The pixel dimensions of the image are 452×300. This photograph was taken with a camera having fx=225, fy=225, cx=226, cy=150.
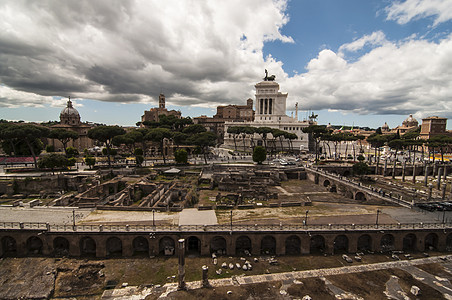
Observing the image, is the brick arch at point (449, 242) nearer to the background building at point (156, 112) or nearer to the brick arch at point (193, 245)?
the brick arch at point (193, 245)

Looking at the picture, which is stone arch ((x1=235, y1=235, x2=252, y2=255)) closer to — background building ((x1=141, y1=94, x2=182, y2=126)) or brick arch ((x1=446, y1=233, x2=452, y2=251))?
brick arch ((x1=446, y1=233, x2=452, y2=251))

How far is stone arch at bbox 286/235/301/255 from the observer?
24.9 meters

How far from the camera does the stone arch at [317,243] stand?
83.0ft

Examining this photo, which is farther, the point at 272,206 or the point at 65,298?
the point at 272,206

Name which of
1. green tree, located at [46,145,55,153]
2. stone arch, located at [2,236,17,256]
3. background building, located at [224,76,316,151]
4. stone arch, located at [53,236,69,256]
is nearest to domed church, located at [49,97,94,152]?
green tree, located at [46,145,55,153]

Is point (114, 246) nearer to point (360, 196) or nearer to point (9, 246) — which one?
point (9, 246)

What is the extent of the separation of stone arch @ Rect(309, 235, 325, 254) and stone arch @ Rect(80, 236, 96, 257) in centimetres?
2373

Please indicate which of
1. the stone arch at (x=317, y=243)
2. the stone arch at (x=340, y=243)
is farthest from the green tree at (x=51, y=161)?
the stone arch at (x=340, y=243)

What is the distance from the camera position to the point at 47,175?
1759 inches

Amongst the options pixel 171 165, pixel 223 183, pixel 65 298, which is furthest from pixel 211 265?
pixel 171 165

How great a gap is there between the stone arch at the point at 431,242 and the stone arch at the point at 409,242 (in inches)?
60.4

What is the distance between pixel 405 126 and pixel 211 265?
165472 millimetres

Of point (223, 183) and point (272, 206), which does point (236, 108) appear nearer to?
point (223, 183)

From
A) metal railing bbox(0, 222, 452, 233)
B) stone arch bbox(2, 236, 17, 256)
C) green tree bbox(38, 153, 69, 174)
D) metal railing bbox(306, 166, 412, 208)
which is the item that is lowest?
stone arch bbox(2, 236, 17, 256)
